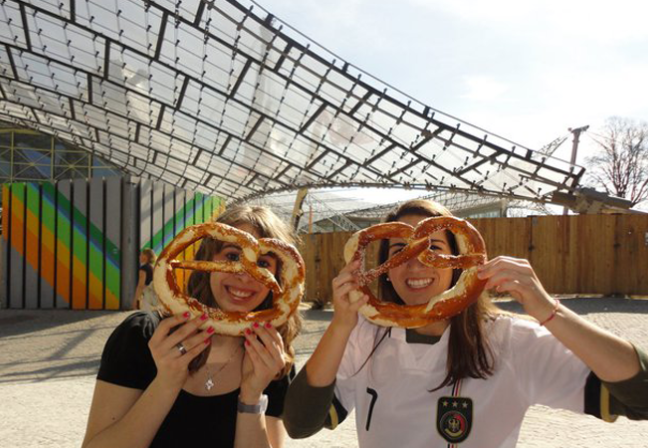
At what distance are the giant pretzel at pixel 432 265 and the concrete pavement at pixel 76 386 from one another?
222 cm

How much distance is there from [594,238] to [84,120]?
1963 centimetres

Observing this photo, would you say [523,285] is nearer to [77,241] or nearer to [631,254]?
[631,254]

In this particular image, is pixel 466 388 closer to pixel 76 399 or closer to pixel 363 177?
pixel 76 399

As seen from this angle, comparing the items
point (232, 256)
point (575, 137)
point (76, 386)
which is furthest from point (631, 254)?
point (575, 137)

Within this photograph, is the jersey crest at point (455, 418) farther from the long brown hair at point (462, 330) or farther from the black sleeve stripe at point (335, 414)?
the black sleeve stripe at point (335, 414)

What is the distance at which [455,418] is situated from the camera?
1.80 metres

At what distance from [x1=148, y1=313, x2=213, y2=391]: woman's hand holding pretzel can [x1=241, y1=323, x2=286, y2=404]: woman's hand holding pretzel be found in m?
0.17

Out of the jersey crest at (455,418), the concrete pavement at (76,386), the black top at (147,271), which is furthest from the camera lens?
the black top at (147,271)

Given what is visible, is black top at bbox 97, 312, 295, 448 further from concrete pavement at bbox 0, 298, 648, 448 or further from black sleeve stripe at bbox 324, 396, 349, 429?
concrete pavement at bbox 0, 298, 648, 448

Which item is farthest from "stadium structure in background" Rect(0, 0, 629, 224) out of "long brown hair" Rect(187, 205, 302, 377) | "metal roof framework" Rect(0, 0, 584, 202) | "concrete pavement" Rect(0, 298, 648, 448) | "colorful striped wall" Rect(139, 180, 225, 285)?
"long brown hair" Rect(187, 205, 302, 377)

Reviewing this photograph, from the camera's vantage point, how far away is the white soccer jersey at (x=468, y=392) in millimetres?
1796

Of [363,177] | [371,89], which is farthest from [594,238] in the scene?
[363,177]

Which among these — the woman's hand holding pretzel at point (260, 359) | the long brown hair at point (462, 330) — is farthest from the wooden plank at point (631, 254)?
the woman's hand holding pretzel at point (260, 359)

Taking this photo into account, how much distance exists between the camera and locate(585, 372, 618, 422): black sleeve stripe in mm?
1703
